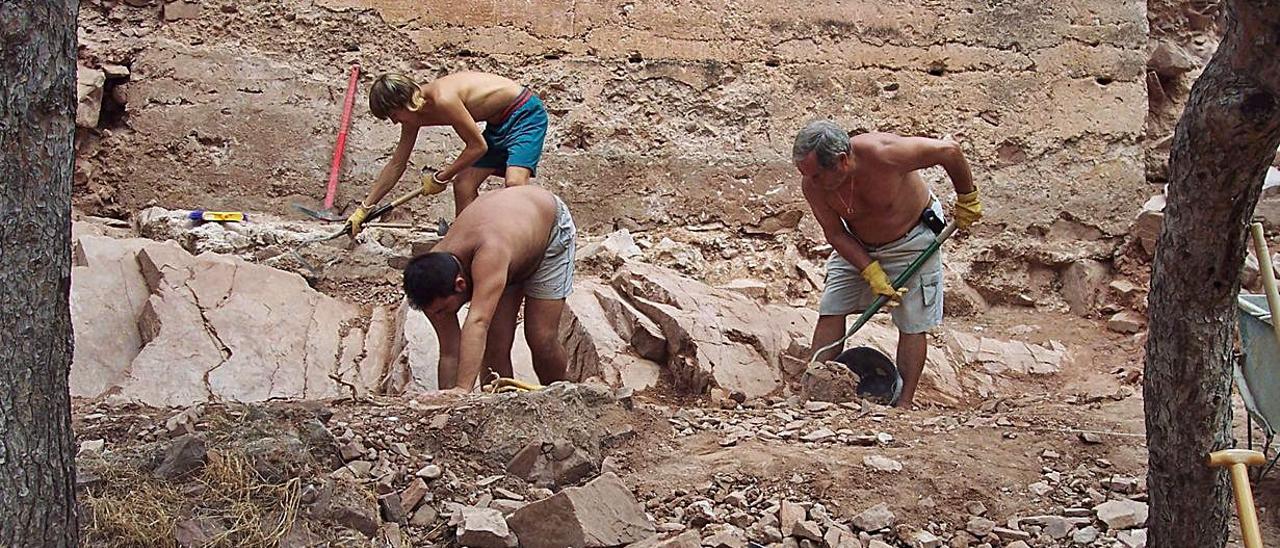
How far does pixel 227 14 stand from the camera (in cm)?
645

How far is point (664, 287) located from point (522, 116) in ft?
3.55

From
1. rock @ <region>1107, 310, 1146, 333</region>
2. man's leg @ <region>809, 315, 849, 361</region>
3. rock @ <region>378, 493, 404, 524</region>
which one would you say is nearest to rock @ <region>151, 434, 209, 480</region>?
rock @ <region>378, 493, 404, 524</region>

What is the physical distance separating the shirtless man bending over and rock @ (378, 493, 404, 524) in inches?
34.2

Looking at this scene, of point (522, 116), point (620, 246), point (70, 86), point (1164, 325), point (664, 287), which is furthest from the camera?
point (620, 246)

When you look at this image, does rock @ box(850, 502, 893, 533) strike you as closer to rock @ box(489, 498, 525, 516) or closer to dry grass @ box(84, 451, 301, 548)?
rock @ box(489, 498, 525, 516)

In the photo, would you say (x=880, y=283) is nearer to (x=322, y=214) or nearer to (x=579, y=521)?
(x=579, y=521)

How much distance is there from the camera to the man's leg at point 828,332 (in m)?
4.76

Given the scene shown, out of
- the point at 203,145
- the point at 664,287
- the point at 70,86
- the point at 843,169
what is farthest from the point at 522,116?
the point at 70,86

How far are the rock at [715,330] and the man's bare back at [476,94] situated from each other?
106cm

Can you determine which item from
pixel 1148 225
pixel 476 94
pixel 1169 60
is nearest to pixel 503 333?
pixel 476 94

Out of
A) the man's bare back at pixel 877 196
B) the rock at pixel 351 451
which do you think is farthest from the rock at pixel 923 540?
the man's bare back at pixel 877 196

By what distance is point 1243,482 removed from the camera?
7.56 feet

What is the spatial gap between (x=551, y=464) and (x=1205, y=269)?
5.78 feet

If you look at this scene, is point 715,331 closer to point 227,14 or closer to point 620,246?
point 620,246
